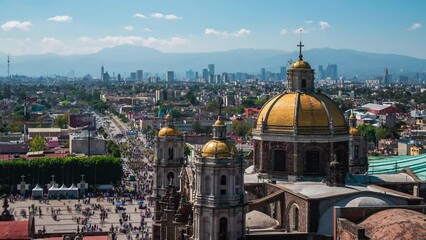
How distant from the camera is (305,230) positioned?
28188 mm

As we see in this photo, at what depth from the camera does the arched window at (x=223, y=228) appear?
26.1 meters

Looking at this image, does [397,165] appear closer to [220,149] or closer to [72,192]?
[220,149]

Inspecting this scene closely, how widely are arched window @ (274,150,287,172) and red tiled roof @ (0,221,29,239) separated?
1223cm

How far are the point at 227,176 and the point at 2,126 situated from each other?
309ft

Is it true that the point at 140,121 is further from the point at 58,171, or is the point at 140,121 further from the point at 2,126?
the point at 58,171

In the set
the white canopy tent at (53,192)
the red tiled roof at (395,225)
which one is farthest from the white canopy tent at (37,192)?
the red tiled roof at (395,225)

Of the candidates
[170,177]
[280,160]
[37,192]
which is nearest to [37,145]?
[37,192]

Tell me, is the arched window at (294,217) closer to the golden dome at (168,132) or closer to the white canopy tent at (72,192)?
the golden dome at (168,132)

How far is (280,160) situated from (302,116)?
2.43 metres

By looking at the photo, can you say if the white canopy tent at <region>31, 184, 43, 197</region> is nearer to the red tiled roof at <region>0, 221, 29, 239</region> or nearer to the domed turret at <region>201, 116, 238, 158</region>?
the red tiled roof at <region>0, 221, 29, 239</region>

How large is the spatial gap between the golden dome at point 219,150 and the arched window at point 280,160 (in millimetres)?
6614

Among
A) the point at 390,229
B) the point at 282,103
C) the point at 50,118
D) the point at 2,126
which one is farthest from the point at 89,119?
the point at 390,229

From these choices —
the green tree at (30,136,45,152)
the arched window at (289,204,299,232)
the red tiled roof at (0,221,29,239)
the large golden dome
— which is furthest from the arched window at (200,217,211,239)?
the green tree at (30,136,45,152)

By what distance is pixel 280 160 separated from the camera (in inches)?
1304
